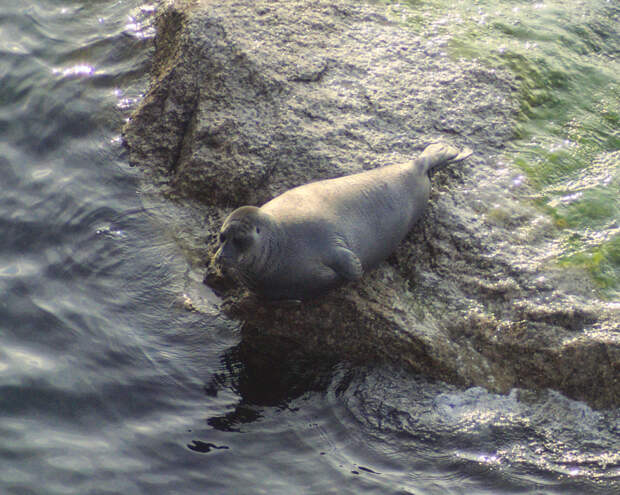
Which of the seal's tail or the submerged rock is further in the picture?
the seal's tail

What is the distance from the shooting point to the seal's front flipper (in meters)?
4.28

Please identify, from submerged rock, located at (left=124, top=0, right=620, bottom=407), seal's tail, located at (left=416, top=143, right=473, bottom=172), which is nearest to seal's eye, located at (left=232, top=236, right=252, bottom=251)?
submerged rock, located at (left=124, top=0, right=620, bottom=407)

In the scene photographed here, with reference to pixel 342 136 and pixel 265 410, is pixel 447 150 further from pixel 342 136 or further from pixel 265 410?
pixel 265 410

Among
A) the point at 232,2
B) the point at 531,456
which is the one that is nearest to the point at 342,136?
the point at 232,2

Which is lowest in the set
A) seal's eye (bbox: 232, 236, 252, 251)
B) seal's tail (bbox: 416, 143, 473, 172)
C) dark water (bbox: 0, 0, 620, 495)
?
dark water (bbox: 0, 0, 620, 495)

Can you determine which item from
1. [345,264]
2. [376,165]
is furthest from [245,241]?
[376,165]

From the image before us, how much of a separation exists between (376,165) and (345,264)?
125 centimetres

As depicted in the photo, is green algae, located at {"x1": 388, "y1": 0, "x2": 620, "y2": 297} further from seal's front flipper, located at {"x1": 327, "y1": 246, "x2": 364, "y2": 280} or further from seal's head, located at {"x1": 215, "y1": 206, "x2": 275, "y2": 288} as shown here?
seal's head, located at {"x1": 215, "y1": 206, "x2": 275, "y2": 288}

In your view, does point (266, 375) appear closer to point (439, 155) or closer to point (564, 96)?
point (439, 155)

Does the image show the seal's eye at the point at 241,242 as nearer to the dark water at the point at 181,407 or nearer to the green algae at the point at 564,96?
the dark water at the point at 181,407

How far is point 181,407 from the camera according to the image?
13.9 feet

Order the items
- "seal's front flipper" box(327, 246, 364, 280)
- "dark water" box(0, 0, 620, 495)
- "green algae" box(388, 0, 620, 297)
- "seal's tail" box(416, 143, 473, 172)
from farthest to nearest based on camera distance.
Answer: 1. "green algae" box(388, 0, 620, 297)
2. "seal's tail" box(416, 143, 473, 172)
3. "seal's front flipper" box(327, 246, 364, 280)
4. "dark water" box(0, 0, 620, 495)

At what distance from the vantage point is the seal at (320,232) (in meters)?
4.10

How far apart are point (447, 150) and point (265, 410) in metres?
2.52
